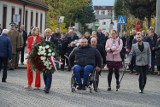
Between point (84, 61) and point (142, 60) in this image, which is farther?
point (142, 60)

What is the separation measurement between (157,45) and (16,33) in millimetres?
6241

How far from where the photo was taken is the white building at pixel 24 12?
153ft

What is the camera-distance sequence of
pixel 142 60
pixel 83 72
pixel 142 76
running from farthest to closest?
1. pixel 142 76
2. pixel 142 60
3. pixel 83 72

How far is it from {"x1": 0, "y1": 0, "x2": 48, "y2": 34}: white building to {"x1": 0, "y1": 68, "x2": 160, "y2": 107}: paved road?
Answer: 24.6 m

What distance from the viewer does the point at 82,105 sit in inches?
494

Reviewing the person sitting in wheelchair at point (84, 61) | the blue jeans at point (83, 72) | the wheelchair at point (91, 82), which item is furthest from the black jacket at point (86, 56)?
the wheelchair at point (91, 82)

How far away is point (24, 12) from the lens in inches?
2115

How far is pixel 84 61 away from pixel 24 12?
128 feet

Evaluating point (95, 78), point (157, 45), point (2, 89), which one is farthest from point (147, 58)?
point (157, 45)

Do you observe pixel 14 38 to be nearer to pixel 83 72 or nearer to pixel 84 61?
pixel 84 61

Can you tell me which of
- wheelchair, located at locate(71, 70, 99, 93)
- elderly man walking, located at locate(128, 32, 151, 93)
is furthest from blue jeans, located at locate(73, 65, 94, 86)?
elderly man walking, located at locate(128, 32, 151, 93)

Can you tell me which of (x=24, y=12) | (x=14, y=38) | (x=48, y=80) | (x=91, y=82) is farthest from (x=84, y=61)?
(x=24, y=12)

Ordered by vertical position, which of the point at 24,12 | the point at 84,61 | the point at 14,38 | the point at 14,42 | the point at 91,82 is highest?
the point at 24,12

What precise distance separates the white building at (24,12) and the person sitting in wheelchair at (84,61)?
84.9ft
